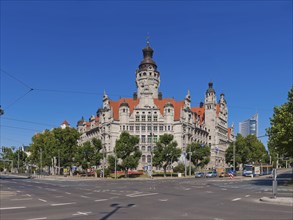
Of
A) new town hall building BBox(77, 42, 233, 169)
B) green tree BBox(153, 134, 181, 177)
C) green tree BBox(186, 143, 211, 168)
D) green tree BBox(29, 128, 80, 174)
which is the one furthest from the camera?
new town hall building BBox(77, 42, 233, 169)

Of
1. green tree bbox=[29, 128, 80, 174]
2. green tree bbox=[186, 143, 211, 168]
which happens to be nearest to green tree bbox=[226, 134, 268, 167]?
green tree bbox=[186, 143, 211, 168]

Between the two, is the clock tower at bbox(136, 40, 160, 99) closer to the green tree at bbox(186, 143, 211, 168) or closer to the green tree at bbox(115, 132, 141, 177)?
the green tree at bbox(186, 143, 211, 168)


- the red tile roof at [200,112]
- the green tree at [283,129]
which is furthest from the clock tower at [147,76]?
the green tree at [283,129]

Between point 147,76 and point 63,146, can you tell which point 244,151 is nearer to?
point 147,76

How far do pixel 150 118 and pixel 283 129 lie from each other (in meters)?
65.5

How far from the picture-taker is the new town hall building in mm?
104750

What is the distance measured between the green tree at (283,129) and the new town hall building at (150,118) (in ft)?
166

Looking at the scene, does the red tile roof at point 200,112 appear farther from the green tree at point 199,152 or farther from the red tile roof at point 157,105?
the green tree at point 199,152

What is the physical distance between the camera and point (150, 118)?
346 feet

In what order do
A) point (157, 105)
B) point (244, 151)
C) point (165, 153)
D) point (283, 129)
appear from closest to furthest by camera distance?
point (283, 129) → point (165, 153) → point (157, 105) → point (244, 151)

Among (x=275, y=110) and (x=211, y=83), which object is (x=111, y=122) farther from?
(x=275, y=110)

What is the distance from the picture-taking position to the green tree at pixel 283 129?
4175 cm

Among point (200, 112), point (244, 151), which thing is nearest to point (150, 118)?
point (200, 112)

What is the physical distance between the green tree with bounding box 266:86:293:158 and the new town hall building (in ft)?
166
